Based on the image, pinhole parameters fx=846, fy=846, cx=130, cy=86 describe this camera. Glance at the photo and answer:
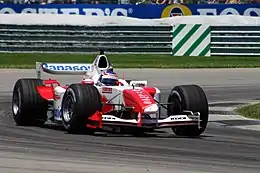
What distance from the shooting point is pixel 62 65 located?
571 inches

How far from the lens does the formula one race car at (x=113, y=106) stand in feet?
40.3

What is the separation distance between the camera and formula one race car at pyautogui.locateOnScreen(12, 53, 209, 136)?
12.3 meters

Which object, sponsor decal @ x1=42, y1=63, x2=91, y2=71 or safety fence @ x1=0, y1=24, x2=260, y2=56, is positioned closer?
sponsor decal @ x1=42, y1=63, x2=91, y2=71

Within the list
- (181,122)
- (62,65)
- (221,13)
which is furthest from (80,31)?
(181,122)

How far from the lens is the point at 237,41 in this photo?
3170 cm

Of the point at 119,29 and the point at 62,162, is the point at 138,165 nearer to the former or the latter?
the point at 62,162

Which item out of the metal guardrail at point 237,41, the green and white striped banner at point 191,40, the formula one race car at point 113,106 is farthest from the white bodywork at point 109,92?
the metal guardrail at point 237,41

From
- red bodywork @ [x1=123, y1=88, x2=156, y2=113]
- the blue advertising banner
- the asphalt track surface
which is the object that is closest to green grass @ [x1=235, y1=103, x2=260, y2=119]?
the asphalt track surface

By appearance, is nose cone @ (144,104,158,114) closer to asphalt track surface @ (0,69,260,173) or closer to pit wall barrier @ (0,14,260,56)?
asphalt track surface @ (0,69,260,173)

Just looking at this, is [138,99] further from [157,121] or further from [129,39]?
[129,39]

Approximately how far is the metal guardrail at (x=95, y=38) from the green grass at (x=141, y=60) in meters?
0.33

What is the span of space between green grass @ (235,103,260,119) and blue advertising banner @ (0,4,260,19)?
69.5 feet

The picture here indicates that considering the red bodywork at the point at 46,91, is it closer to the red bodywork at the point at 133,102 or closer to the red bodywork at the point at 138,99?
the red bodywork at the point at 133,102

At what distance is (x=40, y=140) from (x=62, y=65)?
2.74 metres
